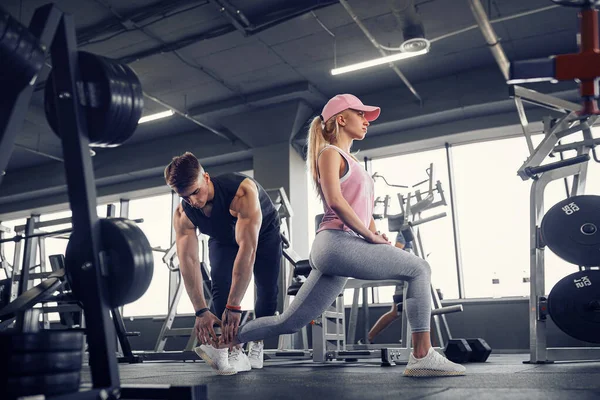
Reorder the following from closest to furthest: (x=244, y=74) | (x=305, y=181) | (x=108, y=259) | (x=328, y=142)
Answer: (x=108, y=259) < (x=328, y=142) < (x=244, y=74) < (x=305, y=181)

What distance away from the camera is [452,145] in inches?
308

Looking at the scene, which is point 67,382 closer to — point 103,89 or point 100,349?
point 100,349

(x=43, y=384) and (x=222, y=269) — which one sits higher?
(x=222, y=269)

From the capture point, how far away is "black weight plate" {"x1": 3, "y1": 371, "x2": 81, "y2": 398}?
107cm

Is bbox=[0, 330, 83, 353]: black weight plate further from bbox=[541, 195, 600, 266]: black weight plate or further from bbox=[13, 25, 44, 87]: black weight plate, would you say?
bbox=[541, 195, 600, 266]: black weight plate

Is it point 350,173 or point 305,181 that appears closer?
point 350,173

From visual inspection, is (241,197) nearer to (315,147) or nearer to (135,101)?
(315,147)

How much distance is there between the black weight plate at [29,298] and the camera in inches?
→ 125

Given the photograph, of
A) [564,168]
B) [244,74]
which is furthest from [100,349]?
[244,74]

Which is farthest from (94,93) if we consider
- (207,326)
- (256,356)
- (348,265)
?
(256,356)

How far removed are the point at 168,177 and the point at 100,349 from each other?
118 centimetres

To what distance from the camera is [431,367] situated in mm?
2059

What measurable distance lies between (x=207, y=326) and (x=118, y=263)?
114cm

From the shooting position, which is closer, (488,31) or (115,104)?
(115,104)
